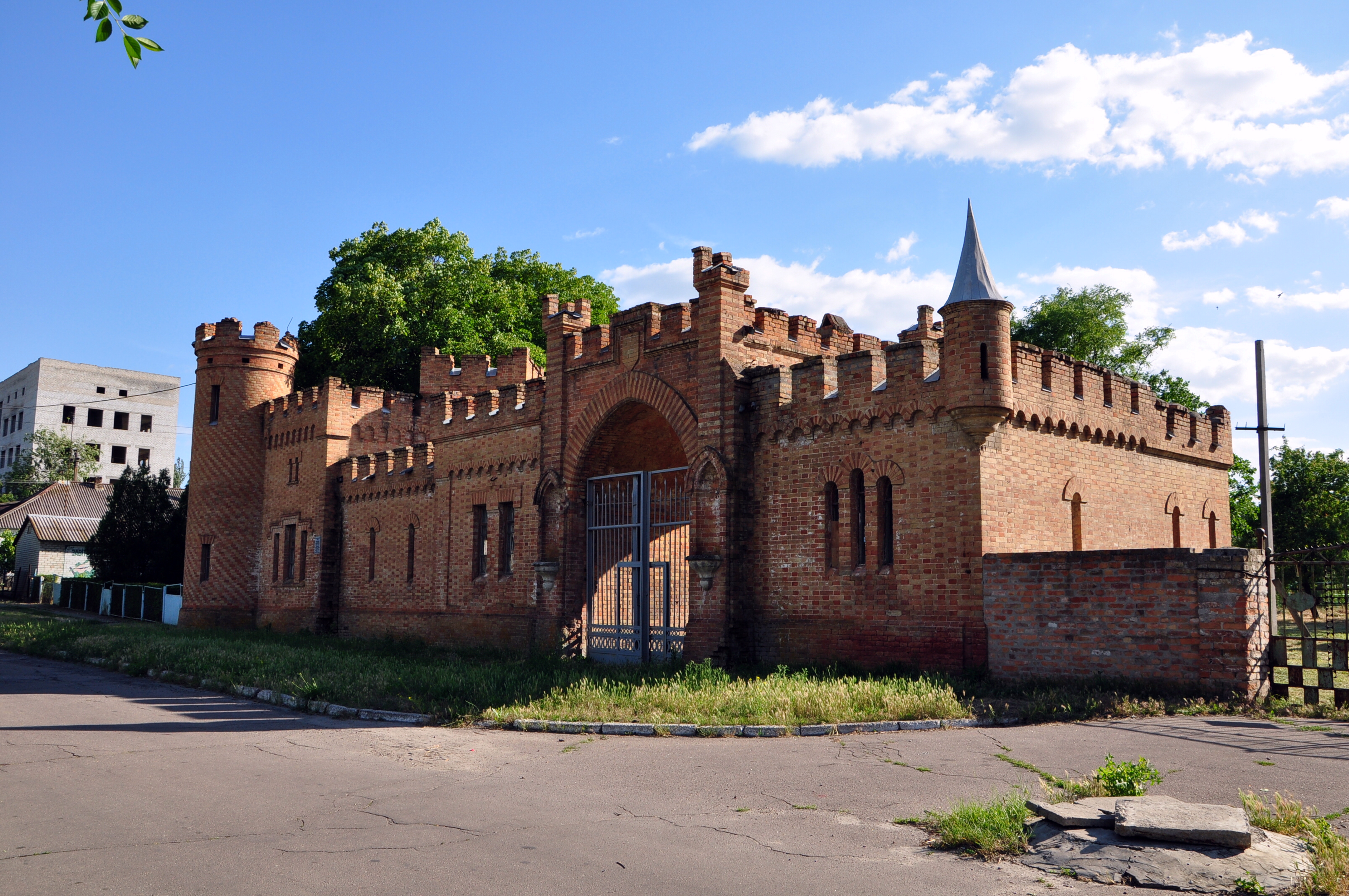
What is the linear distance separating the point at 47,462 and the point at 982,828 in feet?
251

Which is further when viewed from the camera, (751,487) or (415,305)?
(415,305)

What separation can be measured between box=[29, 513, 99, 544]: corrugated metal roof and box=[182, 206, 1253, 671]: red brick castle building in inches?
1292

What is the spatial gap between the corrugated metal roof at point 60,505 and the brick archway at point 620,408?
146 ft

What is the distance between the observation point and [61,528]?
5259 centimetres

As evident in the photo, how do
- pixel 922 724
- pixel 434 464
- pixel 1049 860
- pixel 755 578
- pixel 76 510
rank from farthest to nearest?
pixel 76 510 → pixel 434 464 → pixel 755 578 → pixel 922 724 → pixel 1049 860

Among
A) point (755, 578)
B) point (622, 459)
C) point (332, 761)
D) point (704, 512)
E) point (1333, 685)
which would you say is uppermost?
point (622, 459)

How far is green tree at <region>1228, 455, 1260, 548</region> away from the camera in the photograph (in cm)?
3183

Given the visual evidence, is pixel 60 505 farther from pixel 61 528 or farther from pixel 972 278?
pixel 972 278

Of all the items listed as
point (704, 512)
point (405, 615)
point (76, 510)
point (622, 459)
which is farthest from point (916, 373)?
point (76, 510)

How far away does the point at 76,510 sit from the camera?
55500 millimetres

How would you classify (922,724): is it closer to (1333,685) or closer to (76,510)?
(1333,685)

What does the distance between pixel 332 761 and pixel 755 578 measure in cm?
810

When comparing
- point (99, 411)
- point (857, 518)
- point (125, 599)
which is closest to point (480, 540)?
point (857, 518)

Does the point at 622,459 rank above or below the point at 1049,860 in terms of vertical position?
above
